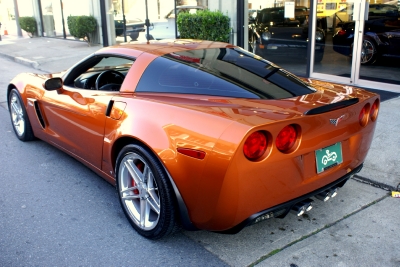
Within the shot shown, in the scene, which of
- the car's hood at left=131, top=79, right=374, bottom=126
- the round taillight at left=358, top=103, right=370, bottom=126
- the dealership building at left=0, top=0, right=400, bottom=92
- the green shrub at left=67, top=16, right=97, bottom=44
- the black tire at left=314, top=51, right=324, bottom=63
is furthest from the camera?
the green shrub at left=67, top=16, right=97, bottom=44

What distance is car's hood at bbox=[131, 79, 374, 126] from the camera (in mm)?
2676

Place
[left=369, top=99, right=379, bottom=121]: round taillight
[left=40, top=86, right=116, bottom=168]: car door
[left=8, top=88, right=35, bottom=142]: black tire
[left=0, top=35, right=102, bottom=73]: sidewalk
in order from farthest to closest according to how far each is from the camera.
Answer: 1. [left=0, top=35, right=102, bottom=73]: sidewalk
2. [left=8, top=88, right=35, bottom=142]: black tire
3. [left=40, top=86, right=116, bottom=168]: car door
4. [left=369, top=99, right=379, bottom=121]: round taillight

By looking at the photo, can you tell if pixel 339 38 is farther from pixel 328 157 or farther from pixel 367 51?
pixel 328 157

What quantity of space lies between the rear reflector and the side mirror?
79.9 inches

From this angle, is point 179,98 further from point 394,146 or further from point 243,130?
point 394,146

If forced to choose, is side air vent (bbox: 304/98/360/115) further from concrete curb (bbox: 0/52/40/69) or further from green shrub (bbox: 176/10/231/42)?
concrete curb (bbox: 0/52/40/69)

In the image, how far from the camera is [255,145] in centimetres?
260

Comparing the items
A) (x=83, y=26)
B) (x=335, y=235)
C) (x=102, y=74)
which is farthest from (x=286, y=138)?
(x=83, y=26)

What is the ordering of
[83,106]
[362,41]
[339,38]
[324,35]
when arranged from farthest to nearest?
[324,35] → [339,38] → [362,41] → [83,106]

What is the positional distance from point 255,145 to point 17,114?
401 cm

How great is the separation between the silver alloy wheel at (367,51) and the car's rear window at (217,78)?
483cm

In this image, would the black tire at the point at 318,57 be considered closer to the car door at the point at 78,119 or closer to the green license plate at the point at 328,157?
the car door at the point at 78,119

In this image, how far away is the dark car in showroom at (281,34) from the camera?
8785 millimetres

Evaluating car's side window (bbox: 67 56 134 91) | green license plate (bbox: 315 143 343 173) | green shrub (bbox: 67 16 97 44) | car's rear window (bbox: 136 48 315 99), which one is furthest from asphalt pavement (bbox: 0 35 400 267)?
green shrub (bbox: 67 16 97 44)
